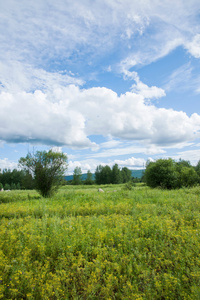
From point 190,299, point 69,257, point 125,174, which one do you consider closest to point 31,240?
point 69,257

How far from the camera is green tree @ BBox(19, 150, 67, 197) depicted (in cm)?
1623

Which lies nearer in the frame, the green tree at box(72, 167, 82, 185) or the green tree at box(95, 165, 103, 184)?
the green tree at box(72, 167, 82, 185)

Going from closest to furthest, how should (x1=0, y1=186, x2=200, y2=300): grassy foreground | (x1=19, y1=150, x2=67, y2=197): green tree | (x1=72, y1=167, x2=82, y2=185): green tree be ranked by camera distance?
(x1=0, y1=186, x2=200, y2=300): grassy foreground
(x1=19, y1=150, x2=67, y2=197): green tree
(x1=72, y1=167, x2=82, y2=185): green tree

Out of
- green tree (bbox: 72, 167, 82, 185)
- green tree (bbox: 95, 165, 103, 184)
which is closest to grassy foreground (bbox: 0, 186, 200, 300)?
green tree (bbox: 72, 167, 82, 185)

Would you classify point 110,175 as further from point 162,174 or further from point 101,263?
point 101,263

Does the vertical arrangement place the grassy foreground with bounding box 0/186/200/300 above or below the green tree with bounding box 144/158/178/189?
below

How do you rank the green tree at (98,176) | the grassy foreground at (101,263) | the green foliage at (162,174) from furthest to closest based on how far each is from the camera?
the green tree at (98,176) < the green foliage at (162,174) < the grassy foreground at (101,263)

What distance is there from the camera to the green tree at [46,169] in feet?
53.3

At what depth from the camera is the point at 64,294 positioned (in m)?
3.40

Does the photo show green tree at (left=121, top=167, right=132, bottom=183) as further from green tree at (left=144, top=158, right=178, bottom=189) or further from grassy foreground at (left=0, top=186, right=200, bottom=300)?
grassy foreground at (left=0, top=186, right=200, bottom=300)

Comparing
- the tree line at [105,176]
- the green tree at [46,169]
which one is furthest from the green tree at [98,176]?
the green tree at [46,169]

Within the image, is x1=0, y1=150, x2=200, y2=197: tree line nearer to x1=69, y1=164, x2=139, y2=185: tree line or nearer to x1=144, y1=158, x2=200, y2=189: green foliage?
x1=144, y1=158, x2=200, y2=189: green foliage

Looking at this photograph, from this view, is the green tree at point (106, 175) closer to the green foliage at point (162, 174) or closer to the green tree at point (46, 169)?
the green foliage at point (162, 174)

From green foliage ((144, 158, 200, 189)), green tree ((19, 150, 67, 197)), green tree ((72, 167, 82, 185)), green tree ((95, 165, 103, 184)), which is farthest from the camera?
green tree ((95, 165, 103, 184))
